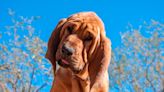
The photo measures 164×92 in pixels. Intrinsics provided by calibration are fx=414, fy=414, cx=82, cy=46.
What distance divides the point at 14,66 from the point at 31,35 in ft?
8.80

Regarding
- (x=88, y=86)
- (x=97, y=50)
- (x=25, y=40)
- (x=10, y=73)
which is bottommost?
(x=88, y=86)

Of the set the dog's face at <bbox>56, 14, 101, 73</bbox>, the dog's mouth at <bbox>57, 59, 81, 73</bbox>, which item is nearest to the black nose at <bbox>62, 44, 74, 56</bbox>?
the dog's face at <bbox>56, 14, 101, 73</bbox>

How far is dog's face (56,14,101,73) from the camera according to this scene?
511 centimetres

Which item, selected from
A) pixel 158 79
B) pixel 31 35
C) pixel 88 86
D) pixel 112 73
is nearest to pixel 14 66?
pixel 31 35

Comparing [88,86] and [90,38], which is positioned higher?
[90,38]

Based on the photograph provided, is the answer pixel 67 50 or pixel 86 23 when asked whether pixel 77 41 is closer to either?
pixel 67 50

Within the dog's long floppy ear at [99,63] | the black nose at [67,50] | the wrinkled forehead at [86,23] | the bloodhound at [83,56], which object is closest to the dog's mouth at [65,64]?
the bloodhound at [83,56]

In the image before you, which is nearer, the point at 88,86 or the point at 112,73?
the point at 88,86

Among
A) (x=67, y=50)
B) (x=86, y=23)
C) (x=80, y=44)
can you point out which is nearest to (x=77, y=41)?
(x=80, y=44)

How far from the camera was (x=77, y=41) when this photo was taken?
205 inches

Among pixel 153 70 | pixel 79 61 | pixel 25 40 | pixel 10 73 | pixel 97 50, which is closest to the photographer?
pixel 79 61

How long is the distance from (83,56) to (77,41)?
248 millimetres

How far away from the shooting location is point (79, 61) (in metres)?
5.23

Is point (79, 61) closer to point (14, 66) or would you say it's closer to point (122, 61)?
point (14, 66)
